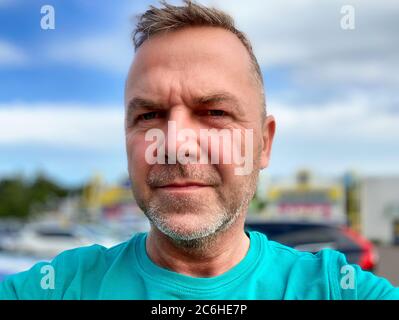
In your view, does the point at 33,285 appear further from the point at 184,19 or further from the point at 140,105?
the point at 184,19

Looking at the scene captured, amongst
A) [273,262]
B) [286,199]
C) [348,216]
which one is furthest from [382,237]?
[273,262]

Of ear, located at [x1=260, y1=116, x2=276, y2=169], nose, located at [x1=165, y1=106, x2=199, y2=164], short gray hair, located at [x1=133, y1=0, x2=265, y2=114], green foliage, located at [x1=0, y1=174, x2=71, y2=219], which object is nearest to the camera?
nose, located at [x1=165, y1=106, x2=199, y2=164]

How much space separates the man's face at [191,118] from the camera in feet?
4.34

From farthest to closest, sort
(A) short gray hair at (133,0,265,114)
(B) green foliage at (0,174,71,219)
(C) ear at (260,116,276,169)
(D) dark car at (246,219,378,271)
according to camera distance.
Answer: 1. (B) green foliage at (0,174,71,219)
2. (D) dark car at (246,219,378,271)
3. (C) ear at (260,116,276,169)
4. (A) short gray hair at (133,0,265,114)

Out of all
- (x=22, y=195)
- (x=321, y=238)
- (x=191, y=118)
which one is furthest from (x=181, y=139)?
(x=22, y=195)

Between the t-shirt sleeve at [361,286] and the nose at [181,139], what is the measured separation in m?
0.45

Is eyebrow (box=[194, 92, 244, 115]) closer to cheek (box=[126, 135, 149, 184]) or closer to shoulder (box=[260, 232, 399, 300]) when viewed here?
cheek (box=[126, 135, 149, 184])

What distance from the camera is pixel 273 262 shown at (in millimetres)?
1457

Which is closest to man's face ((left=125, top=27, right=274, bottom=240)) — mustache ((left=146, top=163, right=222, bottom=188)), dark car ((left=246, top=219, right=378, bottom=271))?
mustache ((left=146, top=163, right=222, bottom=188))

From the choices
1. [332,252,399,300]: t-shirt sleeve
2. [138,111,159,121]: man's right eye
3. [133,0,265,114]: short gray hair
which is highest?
[133,0,265,114]: short gray hair

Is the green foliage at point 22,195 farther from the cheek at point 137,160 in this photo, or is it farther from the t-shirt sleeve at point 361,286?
the t-shirt sleeve at point 361,286

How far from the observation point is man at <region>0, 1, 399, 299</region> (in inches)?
52.4

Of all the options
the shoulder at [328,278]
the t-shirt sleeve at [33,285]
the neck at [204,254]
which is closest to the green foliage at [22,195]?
the t-shirt sleeve at [33,285]
